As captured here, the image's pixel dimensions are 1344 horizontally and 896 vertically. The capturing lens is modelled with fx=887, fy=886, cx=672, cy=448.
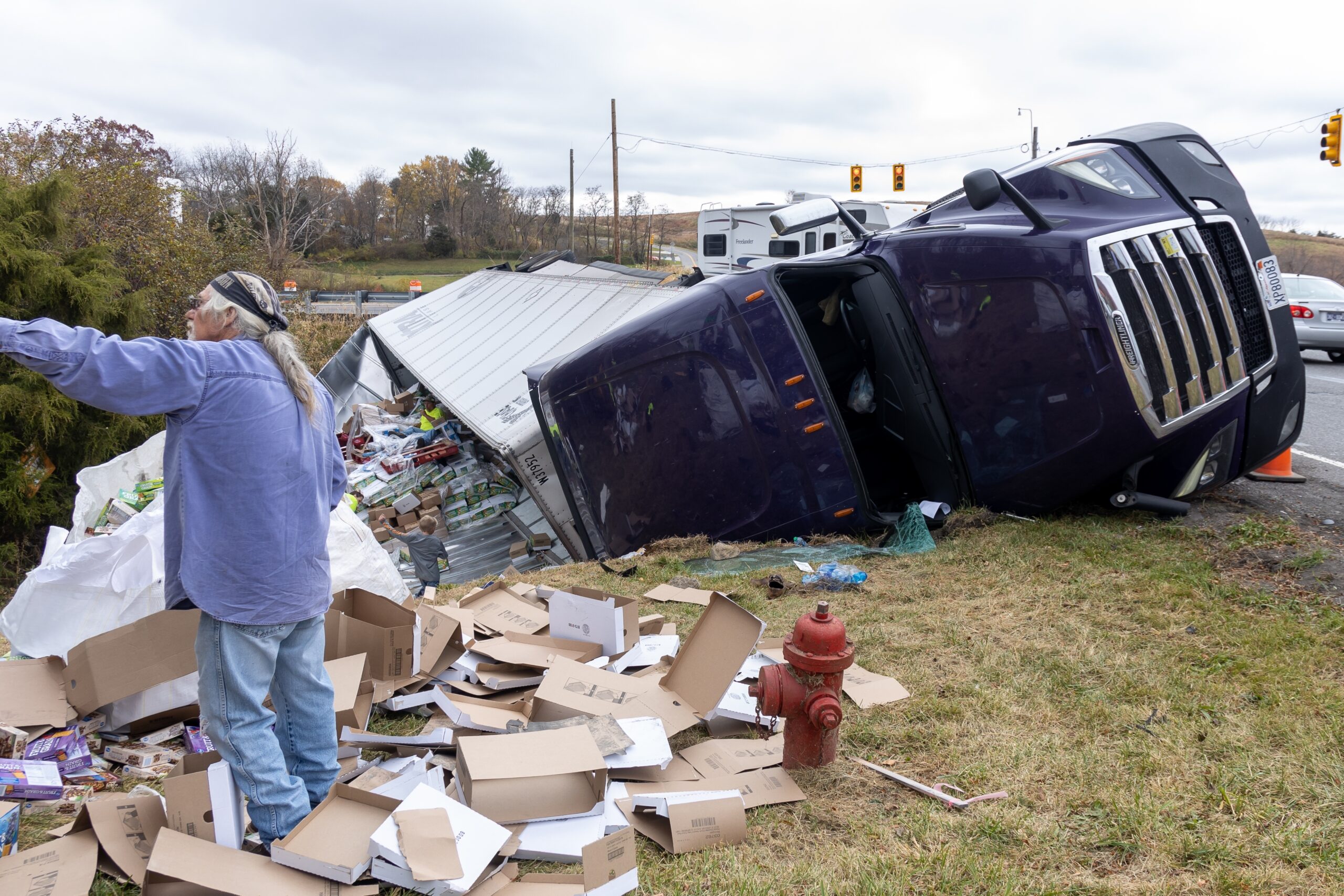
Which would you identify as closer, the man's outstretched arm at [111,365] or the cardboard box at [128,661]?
the man's outstretched arm at [111,365]

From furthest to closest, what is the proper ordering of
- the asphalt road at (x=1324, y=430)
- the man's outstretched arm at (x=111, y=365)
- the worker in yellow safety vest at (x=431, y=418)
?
the worker in yellow safety vest at (x=431, y=418) < the asphalt road at (x=1324, y=430) < the man's outstretched arm at (x=111, y=365)

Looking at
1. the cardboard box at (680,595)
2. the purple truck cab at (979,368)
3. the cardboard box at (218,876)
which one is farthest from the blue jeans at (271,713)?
the purple truck cab at (979,368)

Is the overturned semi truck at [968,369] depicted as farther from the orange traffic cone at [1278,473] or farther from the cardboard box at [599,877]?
the cardboard box at [599,877]

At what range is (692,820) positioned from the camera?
2.61 meters

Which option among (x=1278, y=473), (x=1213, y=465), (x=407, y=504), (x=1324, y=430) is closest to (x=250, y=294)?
(x=1213, y=465)

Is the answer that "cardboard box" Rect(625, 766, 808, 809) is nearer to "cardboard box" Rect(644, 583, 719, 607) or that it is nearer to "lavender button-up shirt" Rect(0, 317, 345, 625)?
"lavender button-up shirt" Rect(0, 317, 345, 625)

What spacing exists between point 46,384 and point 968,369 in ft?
31.4

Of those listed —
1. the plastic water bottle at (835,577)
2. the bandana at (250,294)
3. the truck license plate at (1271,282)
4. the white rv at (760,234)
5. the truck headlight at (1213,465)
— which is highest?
the white rv at (760,234)

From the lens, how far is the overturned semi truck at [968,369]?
4.52m

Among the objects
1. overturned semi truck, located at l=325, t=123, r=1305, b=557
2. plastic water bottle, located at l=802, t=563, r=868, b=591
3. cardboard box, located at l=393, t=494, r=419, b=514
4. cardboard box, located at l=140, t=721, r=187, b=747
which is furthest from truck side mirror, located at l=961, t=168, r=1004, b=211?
cardboard box, located at l=393, t=494, r=419, b=514

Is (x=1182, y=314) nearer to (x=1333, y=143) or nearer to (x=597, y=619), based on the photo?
(x=597, y=619)

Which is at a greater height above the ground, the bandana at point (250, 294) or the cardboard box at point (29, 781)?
the bandana at point (250, 294)

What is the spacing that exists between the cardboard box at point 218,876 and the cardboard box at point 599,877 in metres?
0.44

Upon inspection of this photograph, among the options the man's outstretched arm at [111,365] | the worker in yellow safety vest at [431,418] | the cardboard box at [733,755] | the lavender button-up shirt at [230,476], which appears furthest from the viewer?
the worker in yellow safety vest at [431,418]
